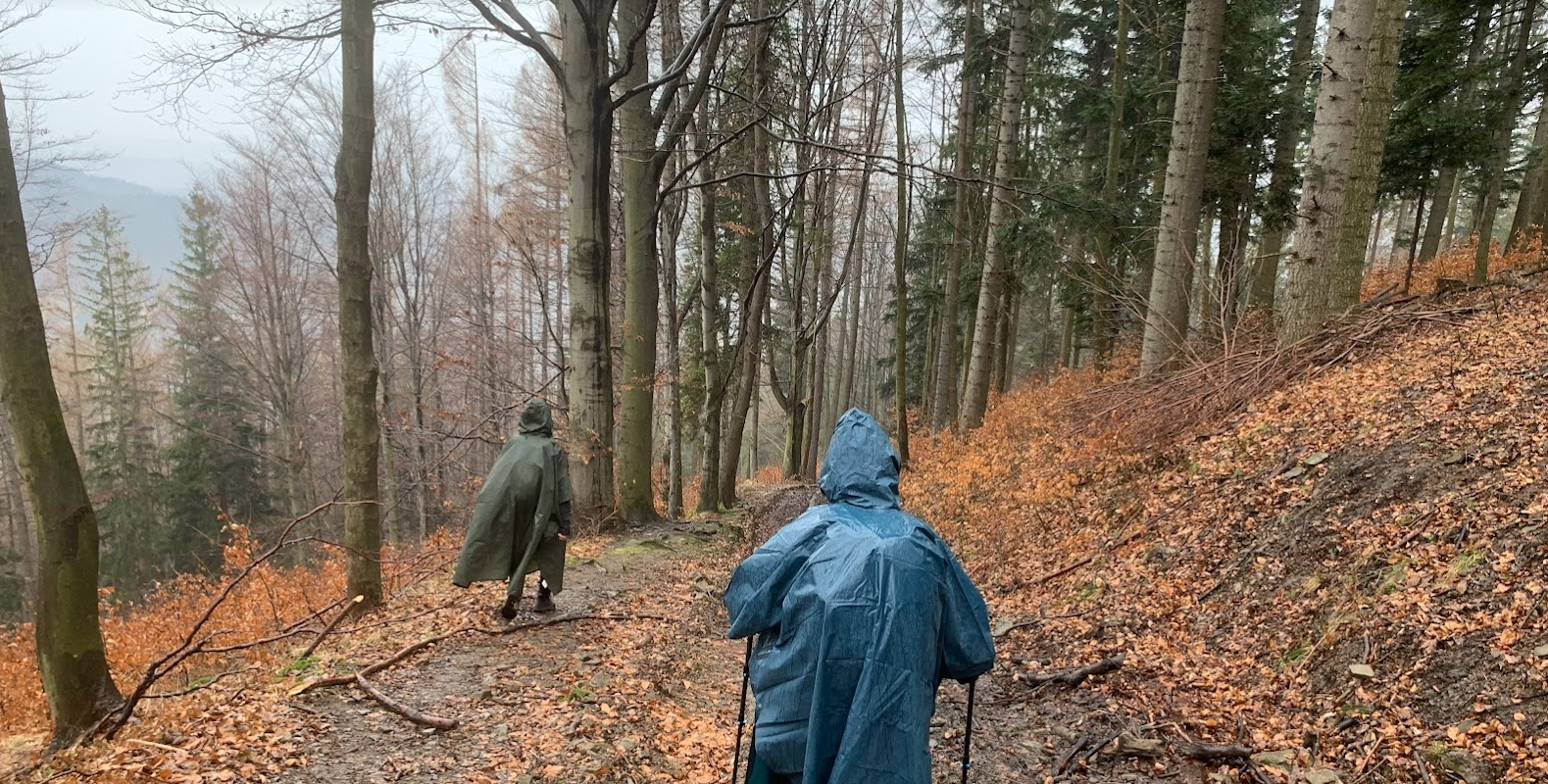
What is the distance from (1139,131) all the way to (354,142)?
1423 centimetres

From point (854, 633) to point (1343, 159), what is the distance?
320 inches

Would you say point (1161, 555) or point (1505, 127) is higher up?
point (1505, 127)

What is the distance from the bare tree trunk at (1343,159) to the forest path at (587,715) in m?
5.74

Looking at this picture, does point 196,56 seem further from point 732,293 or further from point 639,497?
point 732,293

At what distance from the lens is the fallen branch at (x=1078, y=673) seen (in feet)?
16.3

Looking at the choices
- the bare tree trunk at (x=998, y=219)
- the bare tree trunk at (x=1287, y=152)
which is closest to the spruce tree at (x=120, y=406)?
the bare tree trunk at (x=998, y=219)

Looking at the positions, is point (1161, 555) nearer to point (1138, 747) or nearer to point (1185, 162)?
point (1138, 747)

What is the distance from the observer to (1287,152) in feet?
40.6

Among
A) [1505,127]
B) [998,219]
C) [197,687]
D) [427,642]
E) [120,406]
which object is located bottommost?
[120,406]

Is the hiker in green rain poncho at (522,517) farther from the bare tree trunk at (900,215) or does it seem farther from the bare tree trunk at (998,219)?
the bare tree trunk at (900,215)

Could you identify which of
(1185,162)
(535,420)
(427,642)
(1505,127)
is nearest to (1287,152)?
(1505,127)

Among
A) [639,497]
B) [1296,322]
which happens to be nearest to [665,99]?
[639,497]

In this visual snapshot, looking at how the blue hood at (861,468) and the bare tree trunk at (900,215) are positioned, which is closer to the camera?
the blue hood at (861,468)

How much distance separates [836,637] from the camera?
2.20 m
